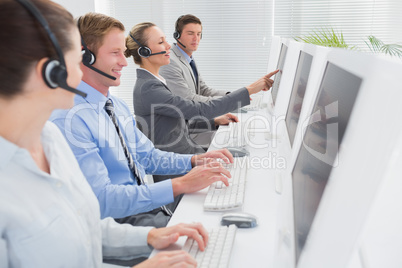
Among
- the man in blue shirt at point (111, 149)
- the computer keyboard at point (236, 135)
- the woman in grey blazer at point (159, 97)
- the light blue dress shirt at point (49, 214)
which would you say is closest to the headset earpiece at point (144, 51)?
the woman in grey blazer at point (159, 97)

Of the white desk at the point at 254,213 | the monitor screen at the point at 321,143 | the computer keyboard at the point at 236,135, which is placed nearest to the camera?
the monitor screen at the point at 321,143

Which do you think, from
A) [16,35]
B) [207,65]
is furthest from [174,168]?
[207,65]

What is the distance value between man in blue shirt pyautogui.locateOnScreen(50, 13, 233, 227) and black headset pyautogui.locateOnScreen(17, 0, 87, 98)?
1.55ft

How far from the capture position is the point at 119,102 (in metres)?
1.53

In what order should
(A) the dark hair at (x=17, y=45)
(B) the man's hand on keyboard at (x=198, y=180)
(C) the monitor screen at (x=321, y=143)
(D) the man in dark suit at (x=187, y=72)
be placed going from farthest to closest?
(D) the man in dark suit at (x=187, y=72) < (B) the man's hand on keyboard at (x=198, y=180) < (A) the dark hair at (x=17, y=45) < (C) the monitor screen at (x=321, y=143)

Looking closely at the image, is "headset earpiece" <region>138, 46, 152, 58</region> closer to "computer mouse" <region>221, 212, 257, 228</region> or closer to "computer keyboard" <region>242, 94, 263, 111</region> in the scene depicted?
"computer keyboard" <region>242, 94, 263, 111</region>

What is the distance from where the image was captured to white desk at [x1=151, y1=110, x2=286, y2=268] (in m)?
0.86

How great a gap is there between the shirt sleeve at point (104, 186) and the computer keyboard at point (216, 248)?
0.32 meters

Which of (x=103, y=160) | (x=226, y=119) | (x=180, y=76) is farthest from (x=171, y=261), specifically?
(x=180, y=76)

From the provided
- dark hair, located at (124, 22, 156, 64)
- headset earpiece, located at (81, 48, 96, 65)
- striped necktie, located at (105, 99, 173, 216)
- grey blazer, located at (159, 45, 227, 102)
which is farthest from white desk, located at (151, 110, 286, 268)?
grey blazer, located at (159, 45, 227, 102)

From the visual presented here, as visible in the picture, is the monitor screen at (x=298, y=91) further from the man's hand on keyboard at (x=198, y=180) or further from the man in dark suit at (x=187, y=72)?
the man in dark suit at (x=187, y=72)

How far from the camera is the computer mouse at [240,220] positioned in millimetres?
989

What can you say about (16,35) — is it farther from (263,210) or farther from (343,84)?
(263,210)

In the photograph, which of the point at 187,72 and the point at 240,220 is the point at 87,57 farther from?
the point at 187,72
